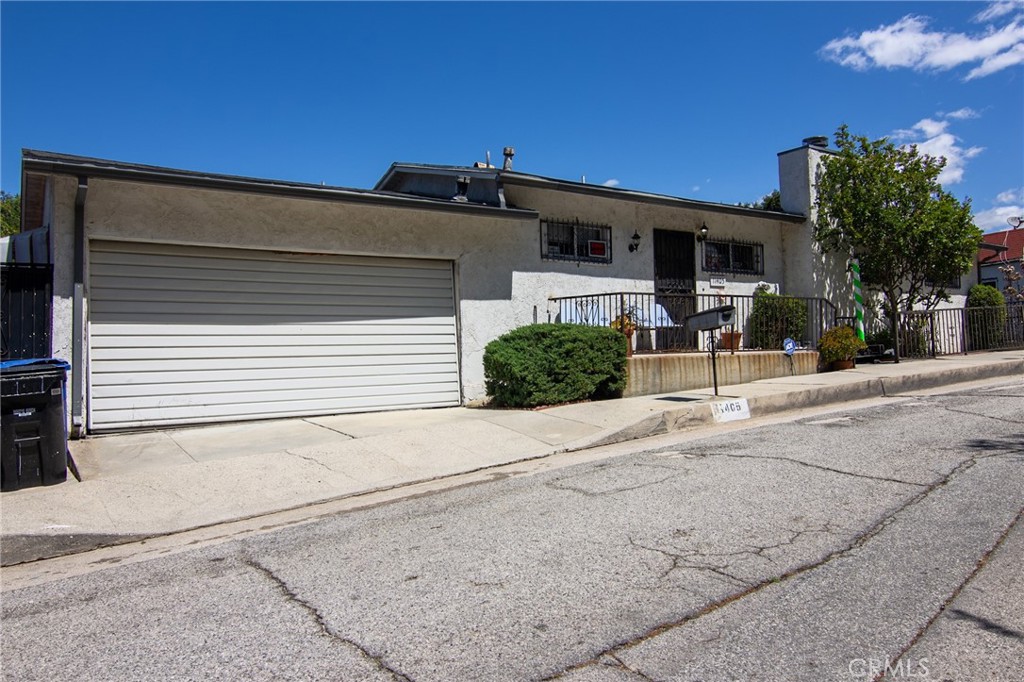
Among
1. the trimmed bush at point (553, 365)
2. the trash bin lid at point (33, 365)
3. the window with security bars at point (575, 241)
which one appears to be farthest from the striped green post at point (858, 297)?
the trash bin lid at point (33, 365)

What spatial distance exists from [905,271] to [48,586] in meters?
16.6

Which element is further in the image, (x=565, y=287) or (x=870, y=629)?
(x=565, y=287)

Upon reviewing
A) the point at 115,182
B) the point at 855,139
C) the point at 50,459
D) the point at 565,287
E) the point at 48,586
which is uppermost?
the point at 855,139

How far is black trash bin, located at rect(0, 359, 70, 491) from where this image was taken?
20.1ft

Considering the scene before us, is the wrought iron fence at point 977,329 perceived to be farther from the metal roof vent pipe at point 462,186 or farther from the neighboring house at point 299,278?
the metal roof vent pipe at point 462,186

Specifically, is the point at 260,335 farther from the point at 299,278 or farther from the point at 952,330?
the point at 952,330

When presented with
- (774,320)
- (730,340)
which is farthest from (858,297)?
(730,340)

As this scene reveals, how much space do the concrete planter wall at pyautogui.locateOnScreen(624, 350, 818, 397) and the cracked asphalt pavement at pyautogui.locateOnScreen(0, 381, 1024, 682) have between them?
5065 mm

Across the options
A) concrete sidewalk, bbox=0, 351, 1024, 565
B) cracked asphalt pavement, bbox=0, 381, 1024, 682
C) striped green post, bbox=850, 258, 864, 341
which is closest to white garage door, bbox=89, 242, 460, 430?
concrete sidewalk, bbox=0, 351, 1024, 565

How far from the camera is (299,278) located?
10.0 m

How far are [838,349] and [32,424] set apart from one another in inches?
508

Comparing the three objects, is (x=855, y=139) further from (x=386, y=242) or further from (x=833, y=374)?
(x=386, y=242)

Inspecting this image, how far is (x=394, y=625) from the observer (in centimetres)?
341

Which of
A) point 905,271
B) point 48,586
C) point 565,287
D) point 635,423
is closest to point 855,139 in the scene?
point 905,271
